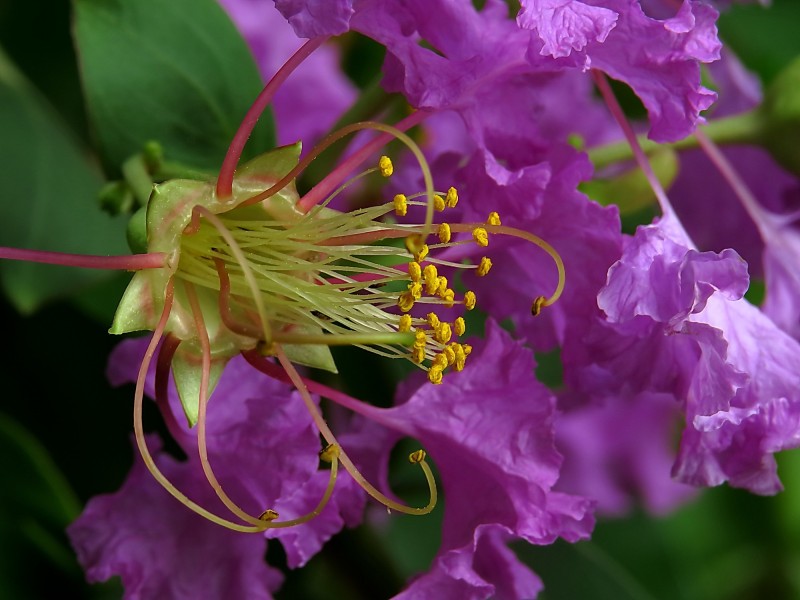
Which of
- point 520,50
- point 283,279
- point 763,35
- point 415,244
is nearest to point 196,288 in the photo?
point 283,279

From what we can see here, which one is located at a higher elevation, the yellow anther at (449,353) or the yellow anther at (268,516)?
the yellow anther at (268,516)

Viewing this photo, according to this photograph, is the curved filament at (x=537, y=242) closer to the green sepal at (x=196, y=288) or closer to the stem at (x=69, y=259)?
the green sepal at (x=196, y=288)

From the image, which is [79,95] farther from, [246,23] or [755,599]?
[755,599]

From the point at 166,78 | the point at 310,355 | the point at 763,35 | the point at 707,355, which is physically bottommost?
the point at 763,35

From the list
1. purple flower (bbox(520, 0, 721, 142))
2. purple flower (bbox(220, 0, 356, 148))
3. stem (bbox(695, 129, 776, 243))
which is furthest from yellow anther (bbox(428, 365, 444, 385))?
purple flower (bbox(220, 0, 356, 148))

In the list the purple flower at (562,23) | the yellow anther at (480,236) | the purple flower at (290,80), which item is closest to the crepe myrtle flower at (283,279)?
the yellow anther at (480,236)

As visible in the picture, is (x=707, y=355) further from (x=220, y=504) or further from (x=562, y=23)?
(x=220, y=504)
